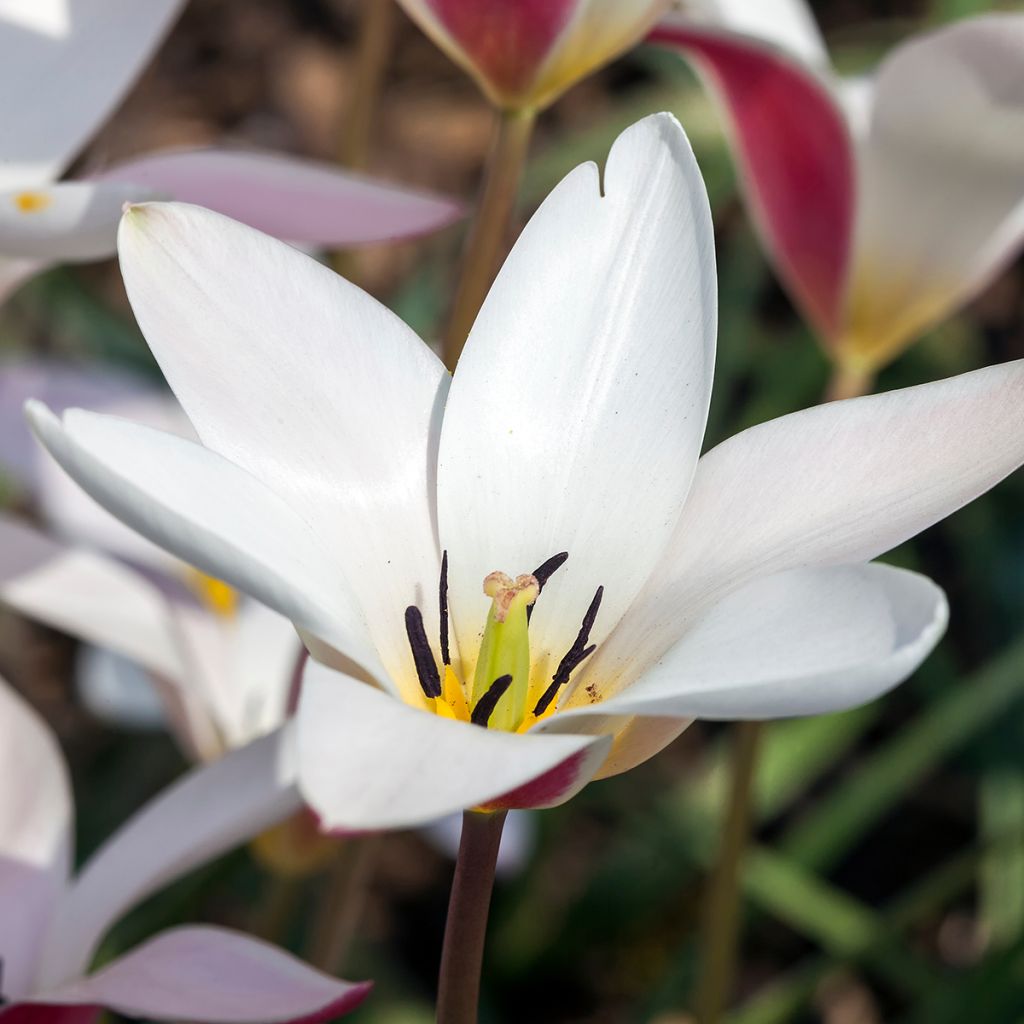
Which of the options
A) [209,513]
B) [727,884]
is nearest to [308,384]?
[209,513]

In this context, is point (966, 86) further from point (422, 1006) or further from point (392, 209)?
point (422, 1006)

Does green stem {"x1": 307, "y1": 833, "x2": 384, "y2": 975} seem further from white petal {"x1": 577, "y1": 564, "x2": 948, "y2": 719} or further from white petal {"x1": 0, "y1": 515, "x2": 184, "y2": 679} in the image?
white petal {"x1": 577, "y1": 564, "x2": 948, "y2": 719}

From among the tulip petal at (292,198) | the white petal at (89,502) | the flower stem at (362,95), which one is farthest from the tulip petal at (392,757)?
the flower stem at (362,95)

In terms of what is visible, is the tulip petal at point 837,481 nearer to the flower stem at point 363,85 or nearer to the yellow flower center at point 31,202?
the yellow flower center at point 31,202

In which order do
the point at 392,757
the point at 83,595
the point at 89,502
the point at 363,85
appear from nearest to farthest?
the point at 392,757 < the point at 83,595 < the point at 89,502 < the point at 363,85

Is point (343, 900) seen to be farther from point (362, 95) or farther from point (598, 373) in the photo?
point (362, 95)

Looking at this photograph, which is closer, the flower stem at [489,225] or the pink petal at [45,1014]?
the pink petal at [45,1014]
